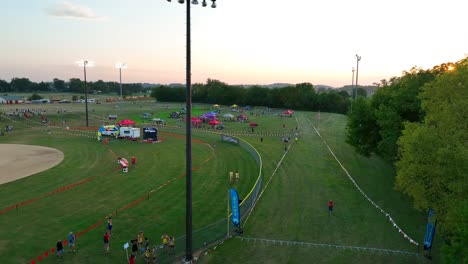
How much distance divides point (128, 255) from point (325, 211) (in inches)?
541

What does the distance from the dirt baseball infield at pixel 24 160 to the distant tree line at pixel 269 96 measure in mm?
97425

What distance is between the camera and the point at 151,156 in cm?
4453

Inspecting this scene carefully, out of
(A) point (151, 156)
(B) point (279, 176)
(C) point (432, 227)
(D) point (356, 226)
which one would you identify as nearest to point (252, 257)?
(D) point (356, 226)

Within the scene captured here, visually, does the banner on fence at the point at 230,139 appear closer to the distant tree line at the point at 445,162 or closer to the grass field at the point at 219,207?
the grass field at the point at 219,207

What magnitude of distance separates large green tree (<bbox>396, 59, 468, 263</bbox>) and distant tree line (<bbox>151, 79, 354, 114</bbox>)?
10260 centimetres

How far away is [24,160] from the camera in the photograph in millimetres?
41312

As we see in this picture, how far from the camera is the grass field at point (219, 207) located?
18672 mm

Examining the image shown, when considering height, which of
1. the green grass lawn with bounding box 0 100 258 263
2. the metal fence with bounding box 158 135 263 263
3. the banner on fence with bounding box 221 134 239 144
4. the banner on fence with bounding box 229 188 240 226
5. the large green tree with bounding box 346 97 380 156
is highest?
the large green tree with bounding box 346 97 380 156

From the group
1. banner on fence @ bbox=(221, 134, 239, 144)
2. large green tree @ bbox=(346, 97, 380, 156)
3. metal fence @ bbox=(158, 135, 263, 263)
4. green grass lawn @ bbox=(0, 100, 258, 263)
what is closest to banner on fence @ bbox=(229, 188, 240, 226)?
metal fence @ bbox=(158, 135, 263, 263)

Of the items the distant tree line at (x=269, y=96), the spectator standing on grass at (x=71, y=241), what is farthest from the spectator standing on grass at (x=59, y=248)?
the distant tree line at (x=269, y=96)

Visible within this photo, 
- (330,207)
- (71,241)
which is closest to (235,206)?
(330,207)

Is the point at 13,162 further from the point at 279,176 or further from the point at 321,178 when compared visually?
the point at 321,178

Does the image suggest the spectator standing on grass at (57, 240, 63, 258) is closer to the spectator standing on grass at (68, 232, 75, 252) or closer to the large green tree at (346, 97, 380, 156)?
the spectator standing on grass at (68, 232, 75, 252)

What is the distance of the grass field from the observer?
61.3 ft
